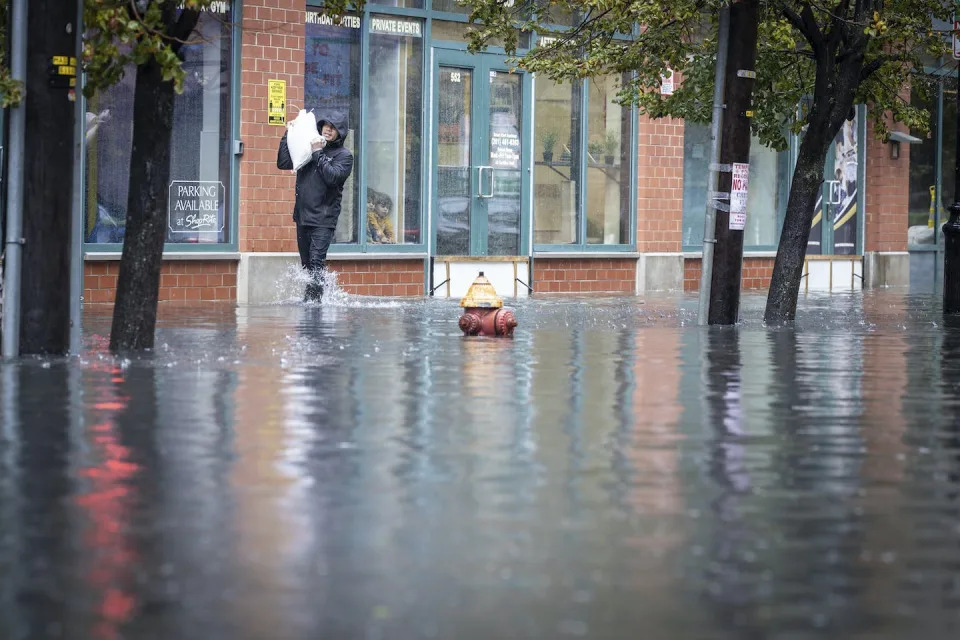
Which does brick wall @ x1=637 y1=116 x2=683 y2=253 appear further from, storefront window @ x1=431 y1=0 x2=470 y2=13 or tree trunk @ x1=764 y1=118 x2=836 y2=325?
tree trunk @ x1=764 y1=118 x2=836 y2=325

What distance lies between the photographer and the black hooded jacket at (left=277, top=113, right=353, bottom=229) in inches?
821

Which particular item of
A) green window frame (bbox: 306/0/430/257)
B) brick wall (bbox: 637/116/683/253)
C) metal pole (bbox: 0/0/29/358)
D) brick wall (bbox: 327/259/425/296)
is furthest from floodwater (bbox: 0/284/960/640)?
brick wall (bbox: 637/116/683/253)

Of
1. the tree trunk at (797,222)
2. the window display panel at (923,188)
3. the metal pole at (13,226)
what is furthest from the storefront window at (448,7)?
the metal pole at (13,226)

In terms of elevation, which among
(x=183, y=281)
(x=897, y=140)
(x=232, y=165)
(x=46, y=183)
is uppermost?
(x=897, y=140)

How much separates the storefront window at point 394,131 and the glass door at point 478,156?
0.33m

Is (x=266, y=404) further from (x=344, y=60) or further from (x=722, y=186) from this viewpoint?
(x=344, y=60)

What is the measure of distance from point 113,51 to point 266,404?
3681 mm

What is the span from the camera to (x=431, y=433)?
902 centimetres

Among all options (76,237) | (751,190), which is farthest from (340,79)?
(76,237)

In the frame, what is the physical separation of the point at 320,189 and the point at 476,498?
14295 mm

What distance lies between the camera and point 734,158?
18172mm

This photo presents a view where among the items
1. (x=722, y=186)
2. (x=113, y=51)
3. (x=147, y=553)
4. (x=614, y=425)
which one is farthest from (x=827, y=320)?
(x=147, y=553)

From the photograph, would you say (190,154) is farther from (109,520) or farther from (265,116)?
(109,520)

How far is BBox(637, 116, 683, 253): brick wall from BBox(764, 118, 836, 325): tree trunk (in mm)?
8532
